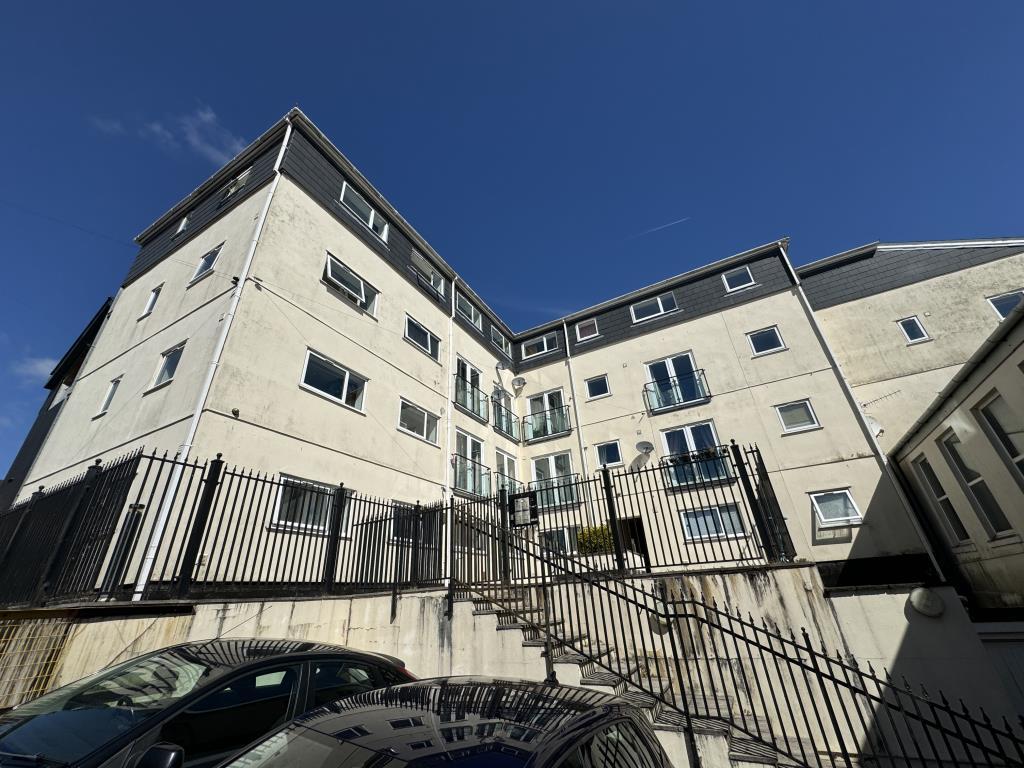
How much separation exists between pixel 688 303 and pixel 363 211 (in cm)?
1468

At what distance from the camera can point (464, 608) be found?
20.6 ft

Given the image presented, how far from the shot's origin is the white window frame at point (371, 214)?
1473cm

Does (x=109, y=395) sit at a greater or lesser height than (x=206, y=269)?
lesser

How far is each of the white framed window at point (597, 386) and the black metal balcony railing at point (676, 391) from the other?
6.60ft

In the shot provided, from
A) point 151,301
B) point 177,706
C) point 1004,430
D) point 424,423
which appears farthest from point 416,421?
point 1004,430

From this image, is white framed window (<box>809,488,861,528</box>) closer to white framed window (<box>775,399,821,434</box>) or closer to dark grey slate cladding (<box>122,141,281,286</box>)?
white framed window (<box>775,399,821,434</box>)

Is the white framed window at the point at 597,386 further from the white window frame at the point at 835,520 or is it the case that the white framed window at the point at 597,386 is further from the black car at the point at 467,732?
the black car at the point at 467,732

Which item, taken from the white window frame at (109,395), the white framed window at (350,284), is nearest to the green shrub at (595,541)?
the white framed window at (350,284)

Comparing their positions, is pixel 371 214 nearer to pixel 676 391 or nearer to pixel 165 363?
pixel 165 363

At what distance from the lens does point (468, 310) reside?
2033 centimetres

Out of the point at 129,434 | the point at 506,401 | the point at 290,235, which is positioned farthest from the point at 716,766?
the point at 506,401

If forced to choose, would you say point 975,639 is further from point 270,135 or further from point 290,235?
point 270,135

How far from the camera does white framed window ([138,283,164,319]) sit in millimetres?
13062

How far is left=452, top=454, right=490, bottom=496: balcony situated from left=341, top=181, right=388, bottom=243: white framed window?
8.94m
